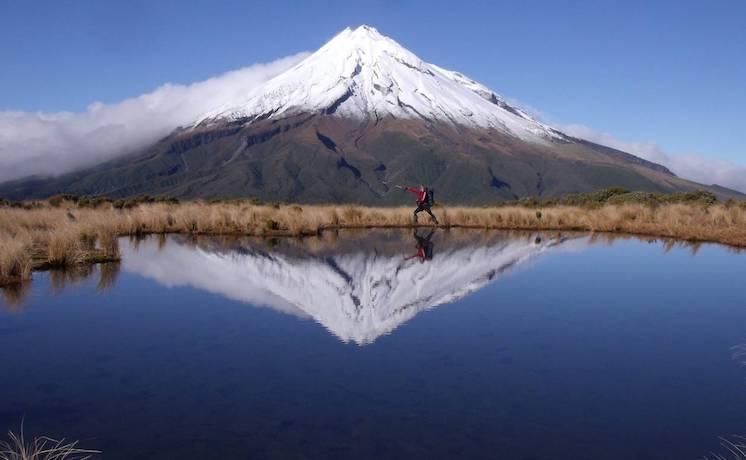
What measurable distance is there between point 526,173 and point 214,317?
176 metres

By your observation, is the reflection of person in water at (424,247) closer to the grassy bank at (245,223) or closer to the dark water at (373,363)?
the dark water at (373,363)

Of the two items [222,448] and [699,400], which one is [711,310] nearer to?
[699,400]

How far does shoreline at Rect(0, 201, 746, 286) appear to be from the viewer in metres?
12.5

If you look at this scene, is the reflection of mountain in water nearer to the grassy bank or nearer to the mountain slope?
the grassy bank

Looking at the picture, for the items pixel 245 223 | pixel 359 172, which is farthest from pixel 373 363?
pixel 359 172

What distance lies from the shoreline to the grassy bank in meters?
0.01

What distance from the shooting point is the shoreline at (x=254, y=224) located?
12484 millimetres

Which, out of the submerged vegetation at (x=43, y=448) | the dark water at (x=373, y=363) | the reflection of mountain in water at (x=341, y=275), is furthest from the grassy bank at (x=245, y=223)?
the submerged vegetation at (x=43, y=448)

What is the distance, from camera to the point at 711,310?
970cm

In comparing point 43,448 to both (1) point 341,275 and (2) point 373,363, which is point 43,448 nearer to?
(2) point 373,363

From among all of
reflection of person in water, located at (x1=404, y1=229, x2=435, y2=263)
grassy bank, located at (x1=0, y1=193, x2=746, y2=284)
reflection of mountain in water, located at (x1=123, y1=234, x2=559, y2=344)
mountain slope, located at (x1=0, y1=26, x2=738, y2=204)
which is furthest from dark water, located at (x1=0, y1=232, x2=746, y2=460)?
mountain slope, located at (x1=0, y1=26, x2=738, y2=204)

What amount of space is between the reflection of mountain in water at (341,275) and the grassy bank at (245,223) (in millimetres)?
1270

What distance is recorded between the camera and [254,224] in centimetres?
2150

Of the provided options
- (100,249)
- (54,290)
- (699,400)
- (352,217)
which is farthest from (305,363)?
(352,217)
